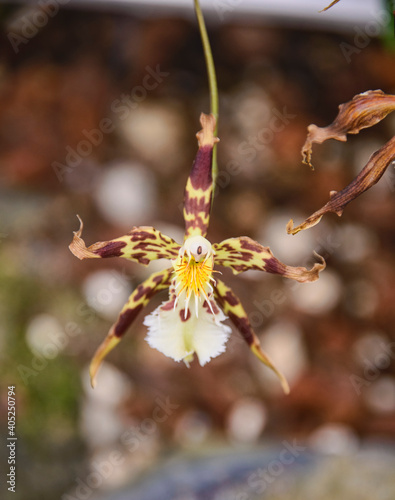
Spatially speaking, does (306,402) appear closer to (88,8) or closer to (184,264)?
(184,264)

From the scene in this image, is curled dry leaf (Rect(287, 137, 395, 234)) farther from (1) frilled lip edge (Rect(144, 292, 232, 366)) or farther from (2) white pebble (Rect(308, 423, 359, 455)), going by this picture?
(2) white pebble (Rect(308, 423, 359, 455))

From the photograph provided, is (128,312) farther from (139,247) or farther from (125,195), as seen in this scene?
(125,195)

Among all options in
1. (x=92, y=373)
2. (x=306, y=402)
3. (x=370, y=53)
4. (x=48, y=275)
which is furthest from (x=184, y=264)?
(x=370, y=53)
